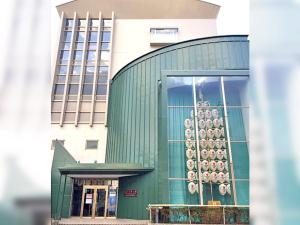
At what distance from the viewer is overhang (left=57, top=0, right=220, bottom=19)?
23156 millimetres

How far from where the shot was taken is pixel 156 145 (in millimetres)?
11805

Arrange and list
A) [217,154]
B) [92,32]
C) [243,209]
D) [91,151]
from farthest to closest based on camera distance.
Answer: [92,32] < [91,151] < [217,154] < [243,209]

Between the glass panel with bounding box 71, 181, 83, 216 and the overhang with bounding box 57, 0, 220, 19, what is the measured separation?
16.3 metres

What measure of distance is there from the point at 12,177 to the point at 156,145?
431 inches

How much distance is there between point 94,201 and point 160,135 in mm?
5707

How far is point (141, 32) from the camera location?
75.9 feet

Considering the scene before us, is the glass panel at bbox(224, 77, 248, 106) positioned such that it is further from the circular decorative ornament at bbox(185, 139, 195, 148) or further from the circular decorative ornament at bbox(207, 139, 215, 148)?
the circular decorative ornament at bbox(185, 139, 195, 148)

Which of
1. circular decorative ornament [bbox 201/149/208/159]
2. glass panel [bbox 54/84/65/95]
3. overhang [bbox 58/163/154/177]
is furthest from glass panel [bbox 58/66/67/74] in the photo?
circular decorative ornament [bbox 201/149/208/159]

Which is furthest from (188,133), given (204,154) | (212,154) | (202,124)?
(212,154)

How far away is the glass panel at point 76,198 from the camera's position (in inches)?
537

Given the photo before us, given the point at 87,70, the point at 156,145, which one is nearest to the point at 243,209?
the point at 156,145

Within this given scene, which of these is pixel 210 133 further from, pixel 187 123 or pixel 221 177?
pixel 221 177

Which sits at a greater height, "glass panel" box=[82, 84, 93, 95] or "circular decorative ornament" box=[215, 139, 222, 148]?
"glass panel" box=[82, 84, 93, 95]

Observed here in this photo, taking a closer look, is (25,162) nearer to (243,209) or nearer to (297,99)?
(297,99)
